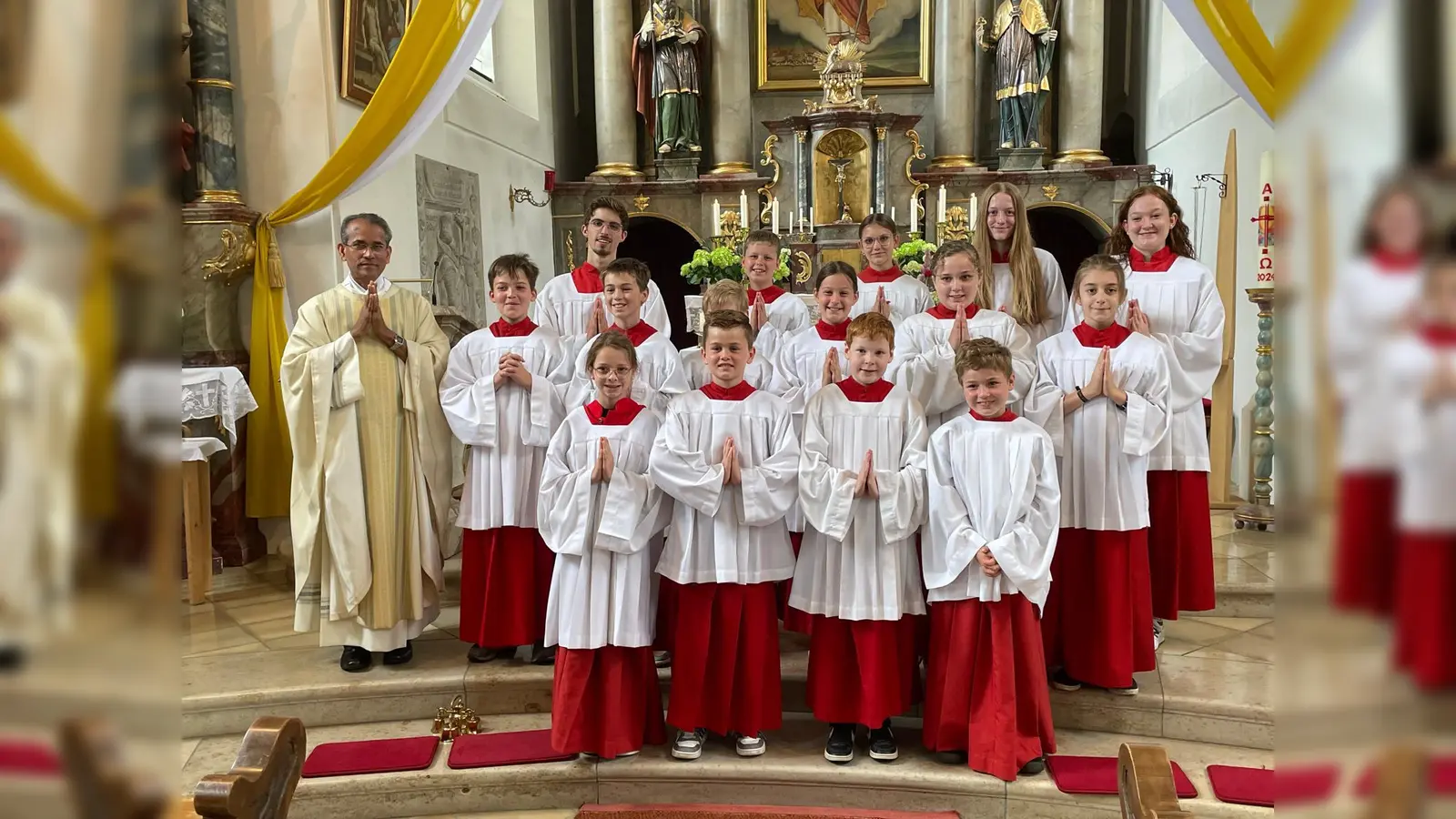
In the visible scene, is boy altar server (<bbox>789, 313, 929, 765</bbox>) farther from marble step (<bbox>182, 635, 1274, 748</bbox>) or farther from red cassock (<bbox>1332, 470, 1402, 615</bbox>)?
red cassock (<bbox>1332, 470, 1402, 615</bbox>)

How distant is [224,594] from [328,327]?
1888 mm

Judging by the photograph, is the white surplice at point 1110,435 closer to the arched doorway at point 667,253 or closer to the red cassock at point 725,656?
the red cassock at point 725,656

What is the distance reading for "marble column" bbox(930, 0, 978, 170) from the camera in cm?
1054

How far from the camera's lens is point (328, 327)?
429 centimetres

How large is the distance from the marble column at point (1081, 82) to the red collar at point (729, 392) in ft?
25.0

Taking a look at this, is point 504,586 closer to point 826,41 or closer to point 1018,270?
point 1018,270

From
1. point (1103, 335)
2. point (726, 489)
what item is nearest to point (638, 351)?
point (726, 489)

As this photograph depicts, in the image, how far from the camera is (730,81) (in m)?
10.7

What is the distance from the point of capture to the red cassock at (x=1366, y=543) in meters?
0.26

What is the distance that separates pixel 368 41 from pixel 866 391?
4.20 m

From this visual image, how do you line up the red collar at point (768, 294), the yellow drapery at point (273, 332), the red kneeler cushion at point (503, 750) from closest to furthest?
the red kneeler cushion at point (503, 750) < the yellow drapery at point (273, 332) < the red collar at point (768, 294)

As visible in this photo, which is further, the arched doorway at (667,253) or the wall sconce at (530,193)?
the arched doorway at (667,253)

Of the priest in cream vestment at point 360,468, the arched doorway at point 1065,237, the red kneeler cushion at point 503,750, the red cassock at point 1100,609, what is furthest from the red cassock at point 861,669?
the arched doorway at point 1065,237

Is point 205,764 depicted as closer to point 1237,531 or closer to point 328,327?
point 328,327
